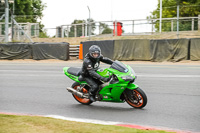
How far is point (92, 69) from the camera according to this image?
786 centimetres

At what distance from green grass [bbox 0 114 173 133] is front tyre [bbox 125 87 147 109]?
1.84 meters

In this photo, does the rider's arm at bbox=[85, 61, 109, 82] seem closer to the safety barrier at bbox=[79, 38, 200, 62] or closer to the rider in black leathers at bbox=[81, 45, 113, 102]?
the rider in black leathers at bbox=[81, 45, 113, 102]

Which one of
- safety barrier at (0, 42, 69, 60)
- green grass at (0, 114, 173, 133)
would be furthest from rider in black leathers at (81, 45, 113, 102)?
safety barrier at (0, 42, 69, 60)

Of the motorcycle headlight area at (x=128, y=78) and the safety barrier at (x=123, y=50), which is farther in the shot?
the safety barrier at (x=123, y=50)

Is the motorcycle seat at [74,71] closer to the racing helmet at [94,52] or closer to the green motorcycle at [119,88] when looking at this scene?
the green motorcycle at [119,88]

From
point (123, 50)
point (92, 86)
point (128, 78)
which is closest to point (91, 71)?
point (92, 86)

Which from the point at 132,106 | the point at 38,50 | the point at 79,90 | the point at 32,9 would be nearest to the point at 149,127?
the point at 132,106

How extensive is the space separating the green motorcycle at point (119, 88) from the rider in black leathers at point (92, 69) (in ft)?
0.37

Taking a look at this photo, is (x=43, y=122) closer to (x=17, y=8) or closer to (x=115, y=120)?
(x=115, y=120)

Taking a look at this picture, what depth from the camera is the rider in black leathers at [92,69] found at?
7738mm

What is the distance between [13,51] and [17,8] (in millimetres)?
36277

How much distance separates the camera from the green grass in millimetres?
5520

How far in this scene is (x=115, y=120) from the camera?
272 inches

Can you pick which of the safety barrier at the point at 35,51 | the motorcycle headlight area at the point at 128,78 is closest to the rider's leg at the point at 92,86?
the motorcycle headlight area at the point at 128,78
